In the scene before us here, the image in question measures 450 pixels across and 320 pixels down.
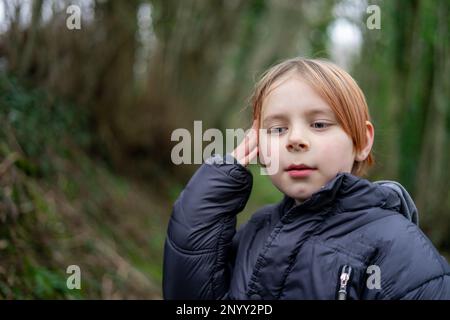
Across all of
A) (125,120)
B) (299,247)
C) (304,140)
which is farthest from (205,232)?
(125,120)

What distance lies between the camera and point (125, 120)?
5.98 m

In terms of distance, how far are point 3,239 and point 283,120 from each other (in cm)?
166

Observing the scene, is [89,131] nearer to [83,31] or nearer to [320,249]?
[83,31]

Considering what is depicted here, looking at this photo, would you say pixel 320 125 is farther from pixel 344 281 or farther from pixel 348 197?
pixel 344 281

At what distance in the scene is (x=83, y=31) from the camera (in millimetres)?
4797

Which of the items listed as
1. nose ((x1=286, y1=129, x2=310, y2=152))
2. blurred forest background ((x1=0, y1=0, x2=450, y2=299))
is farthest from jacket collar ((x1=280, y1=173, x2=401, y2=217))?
blurred forest background ((x1=0, y1=0, x2=450, y2=299))

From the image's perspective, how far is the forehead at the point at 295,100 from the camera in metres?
1.63

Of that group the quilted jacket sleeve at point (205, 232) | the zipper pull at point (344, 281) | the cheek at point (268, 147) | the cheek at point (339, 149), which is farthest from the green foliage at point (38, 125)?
the zipper pull at point (344, 281)

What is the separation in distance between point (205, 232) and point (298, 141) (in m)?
0.43

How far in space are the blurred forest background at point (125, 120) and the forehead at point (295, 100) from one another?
1.84ft

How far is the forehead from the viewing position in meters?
1.63

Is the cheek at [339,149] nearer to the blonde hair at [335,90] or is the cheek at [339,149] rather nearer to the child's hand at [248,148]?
the blonde hair at [335,90]
